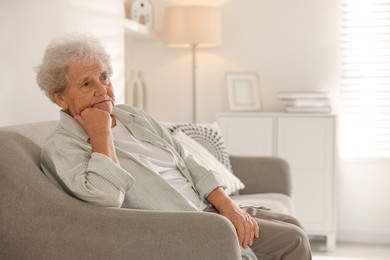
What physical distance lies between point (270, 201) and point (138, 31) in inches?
67.7

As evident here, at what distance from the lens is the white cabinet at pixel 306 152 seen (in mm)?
4648

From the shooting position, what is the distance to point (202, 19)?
4.76 meters

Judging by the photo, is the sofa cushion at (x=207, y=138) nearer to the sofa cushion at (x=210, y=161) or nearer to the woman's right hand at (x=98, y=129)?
the sofa cushion at (x=210, y=161)

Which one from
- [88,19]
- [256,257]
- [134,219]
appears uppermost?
[88,19]

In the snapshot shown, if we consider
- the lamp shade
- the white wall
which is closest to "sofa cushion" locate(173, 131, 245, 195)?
the white wall

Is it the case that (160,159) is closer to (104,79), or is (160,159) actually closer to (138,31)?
(104,79)

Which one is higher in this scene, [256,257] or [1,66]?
[1,66]

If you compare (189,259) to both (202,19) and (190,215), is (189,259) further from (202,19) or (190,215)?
(202,19)

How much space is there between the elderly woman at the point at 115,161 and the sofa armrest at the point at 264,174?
3.12 ft

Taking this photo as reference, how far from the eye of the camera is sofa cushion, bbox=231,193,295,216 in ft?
10.2

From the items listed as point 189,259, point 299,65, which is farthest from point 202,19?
point 189,259

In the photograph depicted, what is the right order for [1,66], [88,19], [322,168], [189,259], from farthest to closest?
[322,168] < [88,19] < [1,66] < [189,259]

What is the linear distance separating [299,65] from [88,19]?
6.71 ft

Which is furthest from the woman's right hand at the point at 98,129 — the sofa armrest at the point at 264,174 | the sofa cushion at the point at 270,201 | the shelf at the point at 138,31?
the shelf at the point at 138,31
